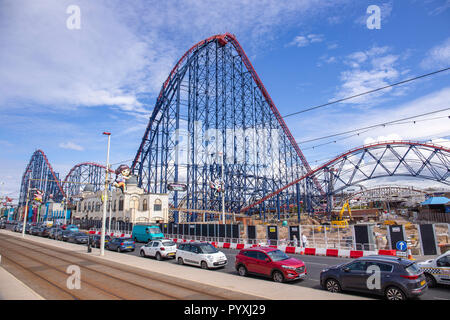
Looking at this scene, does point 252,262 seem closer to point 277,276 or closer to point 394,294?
point 277,276

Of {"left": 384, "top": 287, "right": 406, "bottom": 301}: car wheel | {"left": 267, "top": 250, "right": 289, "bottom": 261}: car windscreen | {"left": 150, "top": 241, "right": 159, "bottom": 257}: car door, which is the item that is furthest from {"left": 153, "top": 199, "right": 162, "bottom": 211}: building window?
{"left": 384, "top": 287, "right": 406, "bottom": 301}: car wheel

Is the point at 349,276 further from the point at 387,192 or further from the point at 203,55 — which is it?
the point at 387,192

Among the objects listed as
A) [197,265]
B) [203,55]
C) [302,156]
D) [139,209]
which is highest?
[203,55]

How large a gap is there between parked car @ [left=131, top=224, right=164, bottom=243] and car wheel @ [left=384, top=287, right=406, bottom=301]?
995 inches

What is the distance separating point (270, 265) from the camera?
12.0 m

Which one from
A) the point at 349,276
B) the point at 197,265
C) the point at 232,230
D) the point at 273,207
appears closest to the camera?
the point at 349,276

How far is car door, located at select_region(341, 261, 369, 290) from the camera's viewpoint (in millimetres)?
9344

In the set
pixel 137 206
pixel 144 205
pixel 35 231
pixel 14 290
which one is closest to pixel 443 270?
pixel 14 290

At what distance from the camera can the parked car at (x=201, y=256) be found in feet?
49.4

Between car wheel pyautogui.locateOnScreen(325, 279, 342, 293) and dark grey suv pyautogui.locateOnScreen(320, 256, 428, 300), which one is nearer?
dark grey suv pyautogui.locateOnScreen(320, 256, 428, 300)

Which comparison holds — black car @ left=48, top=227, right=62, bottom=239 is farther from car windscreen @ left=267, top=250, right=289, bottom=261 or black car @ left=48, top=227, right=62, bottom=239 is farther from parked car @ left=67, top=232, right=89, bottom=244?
car windscreen @ left=267, top=250, right=289, bottom=261

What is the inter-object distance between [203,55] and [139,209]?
31446mm
